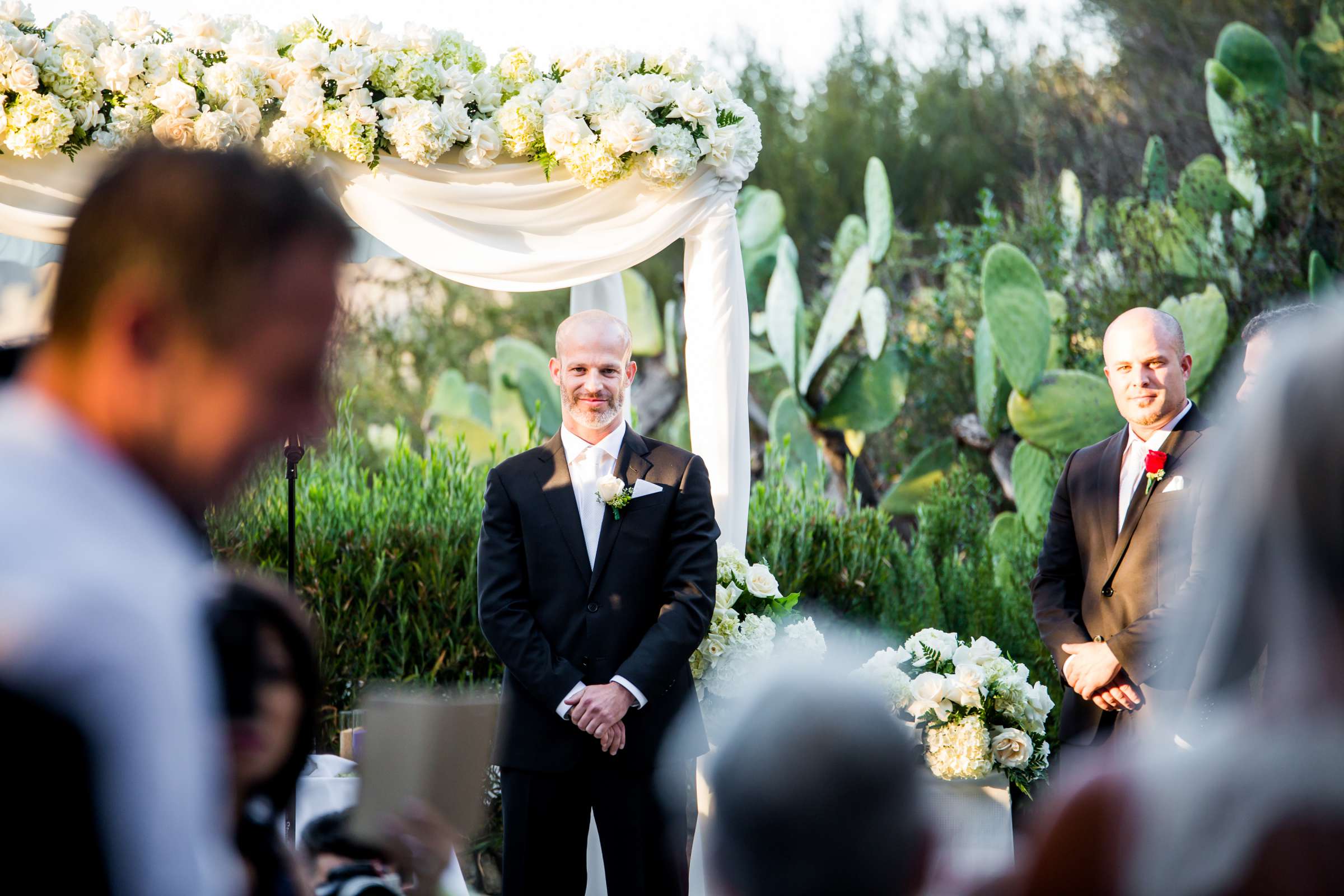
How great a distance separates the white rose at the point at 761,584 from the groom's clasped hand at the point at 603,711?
116 cm

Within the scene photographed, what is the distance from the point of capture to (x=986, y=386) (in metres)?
10.5

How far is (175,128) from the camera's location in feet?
17.4

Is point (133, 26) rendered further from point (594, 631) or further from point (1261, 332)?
point (1261, 332)

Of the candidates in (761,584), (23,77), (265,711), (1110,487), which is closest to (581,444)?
(761,584)

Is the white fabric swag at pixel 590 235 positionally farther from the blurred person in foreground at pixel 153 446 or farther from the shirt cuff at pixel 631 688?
the blurred person in foreground at pixel 153 446

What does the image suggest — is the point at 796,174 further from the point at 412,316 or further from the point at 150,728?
the point at 150,728

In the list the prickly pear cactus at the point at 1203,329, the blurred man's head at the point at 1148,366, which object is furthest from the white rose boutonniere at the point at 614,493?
the prickly pear cactus at the point at 1203,329

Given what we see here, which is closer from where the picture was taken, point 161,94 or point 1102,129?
point 161,94

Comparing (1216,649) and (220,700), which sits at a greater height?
(1216,649)

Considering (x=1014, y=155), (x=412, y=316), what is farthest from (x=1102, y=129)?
(x=412, y=316)

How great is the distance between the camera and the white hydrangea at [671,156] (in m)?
5.28

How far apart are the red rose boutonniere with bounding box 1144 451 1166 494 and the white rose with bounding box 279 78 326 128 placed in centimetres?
374

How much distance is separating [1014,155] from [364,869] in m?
18.0

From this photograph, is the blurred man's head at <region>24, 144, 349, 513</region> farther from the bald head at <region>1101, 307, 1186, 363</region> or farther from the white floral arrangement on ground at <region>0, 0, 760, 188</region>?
the white floral arrangement on ground at <region>0, 0, 760, 188</region>
